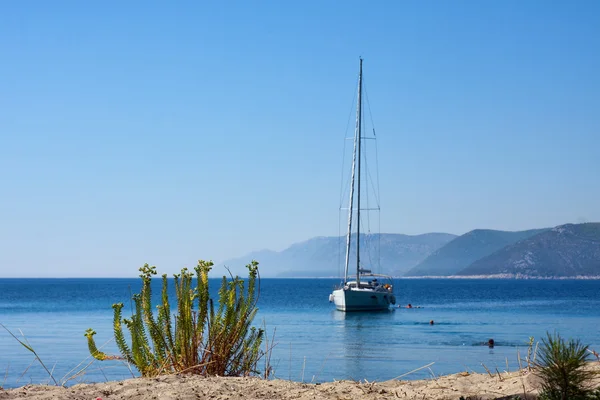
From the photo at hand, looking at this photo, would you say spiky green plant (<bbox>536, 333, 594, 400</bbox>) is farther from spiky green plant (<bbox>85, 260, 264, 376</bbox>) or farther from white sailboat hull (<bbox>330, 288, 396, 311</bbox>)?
white sailboat hull (<bbox>330, 288, 396, 311</bbox>)

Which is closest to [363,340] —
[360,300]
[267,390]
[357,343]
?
[357,343]

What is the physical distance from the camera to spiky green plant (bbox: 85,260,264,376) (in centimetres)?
920

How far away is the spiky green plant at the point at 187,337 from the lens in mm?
9195

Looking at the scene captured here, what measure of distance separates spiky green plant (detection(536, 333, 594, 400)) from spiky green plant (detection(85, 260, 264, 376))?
4.17 metres

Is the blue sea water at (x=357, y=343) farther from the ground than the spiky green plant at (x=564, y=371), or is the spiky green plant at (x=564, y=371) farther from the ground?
the spiky green plant at (x=564, y=371)

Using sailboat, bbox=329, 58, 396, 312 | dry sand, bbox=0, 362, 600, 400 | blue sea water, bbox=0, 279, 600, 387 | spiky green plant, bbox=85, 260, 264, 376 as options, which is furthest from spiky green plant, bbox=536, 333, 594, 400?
sailboat, bbox=329, 58, 396, 312

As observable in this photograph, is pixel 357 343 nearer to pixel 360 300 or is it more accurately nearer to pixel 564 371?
pixel 360 300

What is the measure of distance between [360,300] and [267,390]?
53279mm

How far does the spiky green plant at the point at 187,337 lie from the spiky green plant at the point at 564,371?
164 inches

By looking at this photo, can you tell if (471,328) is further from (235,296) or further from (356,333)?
(235,296)

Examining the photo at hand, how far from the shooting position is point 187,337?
30.2ft

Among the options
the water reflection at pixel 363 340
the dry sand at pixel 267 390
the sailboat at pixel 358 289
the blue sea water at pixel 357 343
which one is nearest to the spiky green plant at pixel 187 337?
the dry sand at pixel 267 390

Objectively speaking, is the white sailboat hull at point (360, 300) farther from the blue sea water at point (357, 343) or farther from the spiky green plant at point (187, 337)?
the spiky green plant at point (187, 337)

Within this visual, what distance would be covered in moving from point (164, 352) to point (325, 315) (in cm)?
5374
